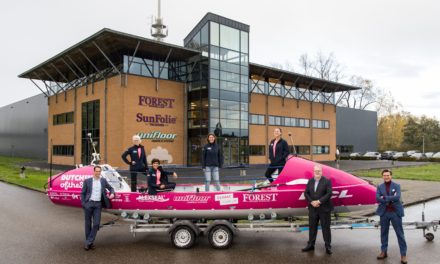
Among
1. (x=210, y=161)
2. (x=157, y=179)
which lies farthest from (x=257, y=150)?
(x=157, y=179)

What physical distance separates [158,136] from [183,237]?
22.9 m

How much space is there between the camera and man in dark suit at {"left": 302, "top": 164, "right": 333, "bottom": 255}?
6891 millimetres

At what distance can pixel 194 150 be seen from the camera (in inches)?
1244

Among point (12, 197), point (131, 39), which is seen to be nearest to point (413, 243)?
point (12, 197)

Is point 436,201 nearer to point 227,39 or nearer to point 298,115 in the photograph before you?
point 227,39

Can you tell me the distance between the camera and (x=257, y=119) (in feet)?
Answer: 124

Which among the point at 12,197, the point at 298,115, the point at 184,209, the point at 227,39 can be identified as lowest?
the point at 12,197

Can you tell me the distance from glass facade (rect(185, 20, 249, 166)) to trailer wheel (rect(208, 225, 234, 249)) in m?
23.5

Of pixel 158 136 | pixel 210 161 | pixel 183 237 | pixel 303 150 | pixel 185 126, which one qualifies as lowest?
pixel 183 237

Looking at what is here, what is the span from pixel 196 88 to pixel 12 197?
19.2m

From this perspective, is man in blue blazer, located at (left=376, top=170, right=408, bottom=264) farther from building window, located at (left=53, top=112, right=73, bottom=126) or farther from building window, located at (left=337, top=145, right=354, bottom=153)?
building window, located at (left=337, top=145, right=354, bottom=153)

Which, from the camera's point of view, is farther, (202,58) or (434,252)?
(202,58)

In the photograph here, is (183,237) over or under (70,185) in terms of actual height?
under

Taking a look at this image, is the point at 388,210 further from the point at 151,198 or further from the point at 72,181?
the point at 72,181
